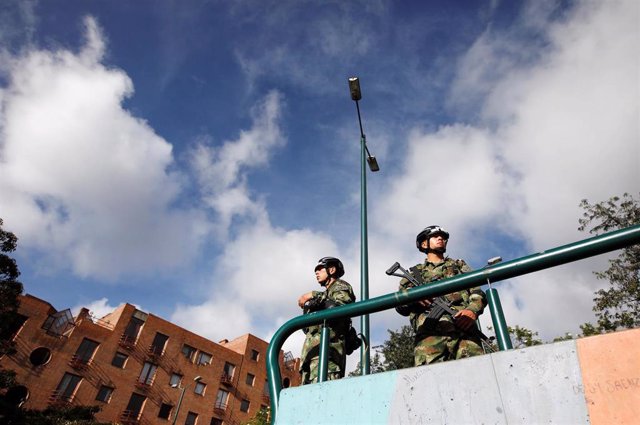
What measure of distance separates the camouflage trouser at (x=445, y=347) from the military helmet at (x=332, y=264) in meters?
1.55

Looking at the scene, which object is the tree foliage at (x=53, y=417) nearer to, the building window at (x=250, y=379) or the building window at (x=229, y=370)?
the building window at (x=229, y=370)

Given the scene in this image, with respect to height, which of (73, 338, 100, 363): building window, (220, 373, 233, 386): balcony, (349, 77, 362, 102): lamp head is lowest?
(349, 77, 362, 102): lamp head

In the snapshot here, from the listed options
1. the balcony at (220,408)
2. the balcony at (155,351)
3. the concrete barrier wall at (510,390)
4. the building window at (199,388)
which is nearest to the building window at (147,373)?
the balcony at (155,351)

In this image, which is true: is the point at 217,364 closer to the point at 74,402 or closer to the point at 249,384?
the point at 249,384

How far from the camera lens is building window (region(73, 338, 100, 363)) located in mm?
26781

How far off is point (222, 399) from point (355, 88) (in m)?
33.4

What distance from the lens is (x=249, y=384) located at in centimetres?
3656

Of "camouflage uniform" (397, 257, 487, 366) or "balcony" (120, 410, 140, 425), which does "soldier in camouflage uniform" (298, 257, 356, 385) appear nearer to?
"camouflage uniform" (397, 257, 487, 366)

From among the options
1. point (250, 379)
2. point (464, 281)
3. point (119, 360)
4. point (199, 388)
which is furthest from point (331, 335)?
point (250, 379)

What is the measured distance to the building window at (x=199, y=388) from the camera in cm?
3251

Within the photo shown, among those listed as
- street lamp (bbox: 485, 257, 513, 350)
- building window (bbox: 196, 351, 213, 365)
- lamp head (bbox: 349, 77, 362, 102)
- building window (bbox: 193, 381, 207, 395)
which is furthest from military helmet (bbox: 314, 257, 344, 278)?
building window (bbox: 196, 351, 213, 365)

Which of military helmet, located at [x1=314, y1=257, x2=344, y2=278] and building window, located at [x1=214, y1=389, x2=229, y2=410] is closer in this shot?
military helmet, located at [x1=314, y1=257, x2=344, y2=278]

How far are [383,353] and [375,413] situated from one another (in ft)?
105

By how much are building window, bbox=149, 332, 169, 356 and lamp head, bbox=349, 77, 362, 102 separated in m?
30.0
